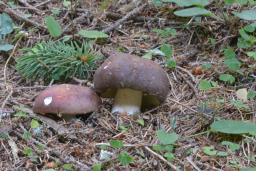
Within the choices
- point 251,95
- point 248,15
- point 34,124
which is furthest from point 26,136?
point 248,15

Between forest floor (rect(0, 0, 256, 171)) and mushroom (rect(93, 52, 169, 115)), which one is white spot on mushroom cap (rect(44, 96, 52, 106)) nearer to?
forest floor (rect(0, 0, 256, 171))

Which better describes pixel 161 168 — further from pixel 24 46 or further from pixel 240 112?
pixel 24 46

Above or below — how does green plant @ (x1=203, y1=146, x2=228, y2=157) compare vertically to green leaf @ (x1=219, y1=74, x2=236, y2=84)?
below

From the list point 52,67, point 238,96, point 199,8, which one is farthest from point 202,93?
point 52,67

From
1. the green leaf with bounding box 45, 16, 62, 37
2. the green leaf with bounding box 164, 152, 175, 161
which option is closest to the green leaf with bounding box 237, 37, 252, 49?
the green leaf with bounding box 45, 16, 62, 37

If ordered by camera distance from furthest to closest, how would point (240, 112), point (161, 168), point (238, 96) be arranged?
point (238, 96), point (240, 112), point (161, 168)

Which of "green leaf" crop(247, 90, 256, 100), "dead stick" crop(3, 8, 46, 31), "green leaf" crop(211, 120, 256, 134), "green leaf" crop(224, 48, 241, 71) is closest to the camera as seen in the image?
"green leaf" crop(211, 120, 256, 134)

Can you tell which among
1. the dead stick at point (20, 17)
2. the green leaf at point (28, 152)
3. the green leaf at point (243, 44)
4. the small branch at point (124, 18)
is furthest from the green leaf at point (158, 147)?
the dead stick at point (20, 17)
